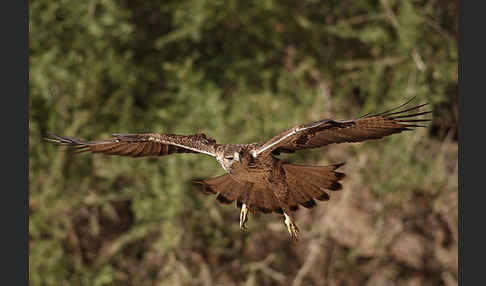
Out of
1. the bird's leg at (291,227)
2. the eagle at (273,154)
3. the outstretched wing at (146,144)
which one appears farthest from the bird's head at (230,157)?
the bird's leg at (291,227)

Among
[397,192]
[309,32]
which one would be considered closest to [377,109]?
[397,192]

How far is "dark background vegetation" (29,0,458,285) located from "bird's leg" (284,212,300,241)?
11.1 ft

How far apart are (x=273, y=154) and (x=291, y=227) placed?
0.31 meters

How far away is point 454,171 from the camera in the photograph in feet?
21.9

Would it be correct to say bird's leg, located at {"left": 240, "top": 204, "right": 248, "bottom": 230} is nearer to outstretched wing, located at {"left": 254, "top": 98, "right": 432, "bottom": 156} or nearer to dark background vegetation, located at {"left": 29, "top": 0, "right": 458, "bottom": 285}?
outstretched wing, located at {"left": 254, "top": 98, "right": 432, "bottom": 156}

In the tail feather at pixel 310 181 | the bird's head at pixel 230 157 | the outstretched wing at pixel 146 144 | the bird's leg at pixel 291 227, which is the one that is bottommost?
the bird's leg at pixel 291 227

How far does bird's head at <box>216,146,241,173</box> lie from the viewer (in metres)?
1.93

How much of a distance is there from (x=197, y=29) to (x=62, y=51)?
55.0 inches

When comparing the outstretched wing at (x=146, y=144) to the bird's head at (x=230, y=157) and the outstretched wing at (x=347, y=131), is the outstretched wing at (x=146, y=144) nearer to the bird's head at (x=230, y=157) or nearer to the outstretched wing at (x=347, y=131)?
the bird's head at (x=230, y=157)

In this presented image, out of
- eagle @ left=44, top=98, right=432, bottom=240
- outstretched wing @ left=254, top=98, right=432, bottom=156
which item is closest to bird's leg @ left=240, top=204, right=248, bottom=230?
eagle @ left=44, top=98, right=432, bottom=240

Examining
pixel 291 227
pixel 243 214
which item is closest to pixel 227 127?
pixel 243 214

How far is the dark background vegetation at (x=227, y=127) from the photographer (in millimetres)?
5559

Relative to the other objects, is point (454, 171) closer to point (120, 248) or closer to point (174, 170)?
point (174, 170)

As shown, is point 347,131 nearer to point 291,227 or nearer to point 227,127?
point 291,227
